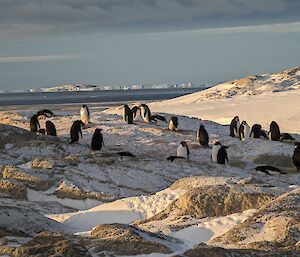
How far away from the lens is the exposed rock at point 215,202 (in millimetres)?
9705

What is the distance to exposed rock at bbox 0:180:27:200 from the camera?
14211 millimetres

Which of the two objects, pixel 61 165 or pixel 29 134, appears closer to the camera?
pixel 61 165

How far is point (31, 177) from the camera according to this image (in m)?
15.5

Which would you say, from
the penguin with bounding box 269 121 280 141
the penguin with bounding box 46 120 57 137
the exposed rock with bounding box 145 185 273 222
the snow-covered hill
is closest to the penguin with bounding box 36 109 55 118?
the penguin with bounding box 46 120 57 137

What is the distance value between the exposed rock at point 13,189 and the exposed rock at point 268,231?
25.6 ft

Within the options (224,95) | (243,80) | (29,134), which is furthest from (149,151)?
(243,80)

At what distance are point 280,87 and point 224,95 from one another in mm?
9831

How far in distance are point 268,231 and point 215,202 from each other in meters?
2.31

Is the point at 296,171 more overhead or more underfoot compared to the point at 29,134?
more underfoot

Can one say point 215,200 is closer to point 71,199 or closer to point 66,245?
point 66,245

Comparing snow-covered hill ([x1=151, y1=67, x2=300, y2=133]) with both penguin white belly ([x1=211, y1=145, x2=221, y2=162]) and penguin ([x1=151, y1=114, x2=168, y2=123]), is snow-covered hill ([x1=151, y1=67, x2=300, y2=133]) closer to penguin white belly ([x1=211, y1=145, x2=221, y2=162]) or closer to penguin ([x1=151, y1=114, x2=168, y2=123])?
penguin ([x1=151, y1=114, x2=168, y2=123])

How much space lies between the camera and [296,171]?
18.8m

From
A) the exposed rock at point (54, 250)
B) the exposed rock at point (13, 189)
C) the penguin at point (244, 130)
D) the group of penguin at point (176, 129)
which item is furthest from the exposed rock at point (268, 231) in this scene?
the penguin at point (244, 130)

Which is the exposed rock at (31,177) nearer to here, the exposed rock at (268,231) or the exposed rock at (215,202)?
the exposed rock at (215,202)
